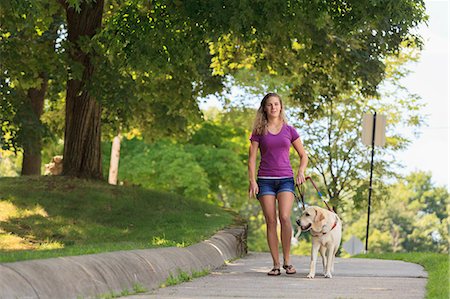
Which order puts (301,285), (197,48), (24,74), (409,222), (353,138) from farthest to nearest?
(409,222)
(353,138)
(24,74)
(197,48)
(301,285)

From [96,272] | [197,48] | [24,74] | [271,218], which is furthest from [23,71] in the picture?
[96,272]

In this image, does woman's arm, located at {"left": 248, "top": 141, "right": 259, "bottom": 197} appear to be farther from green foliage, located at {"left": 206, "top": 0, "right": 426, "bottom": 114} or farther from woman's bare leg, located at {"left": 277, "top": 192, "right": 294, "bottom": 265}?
A: green foliage, located at {"left": 206, "top": 0, "right": 426, "bottom": 114}

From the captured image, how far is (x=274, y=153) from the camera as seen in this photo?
12.8 meters

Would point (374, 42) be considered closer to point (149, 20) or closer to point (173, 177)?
point (149, 20)

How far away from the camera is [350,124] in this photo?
138ft

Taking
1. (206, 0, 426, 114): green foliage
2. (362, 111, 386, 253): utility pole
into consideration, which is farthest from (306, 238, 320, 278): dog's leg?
(362, 111, 386, 253): utility pole

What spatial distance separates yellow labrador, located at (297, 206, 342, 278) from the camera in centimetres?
1253

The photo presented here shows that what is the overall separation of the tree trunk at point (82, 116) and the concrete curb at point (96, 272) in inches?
375

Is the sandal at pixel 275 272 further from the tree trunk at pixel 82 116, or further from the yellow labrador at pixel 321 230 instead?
the tree trunk at pixel 82 116

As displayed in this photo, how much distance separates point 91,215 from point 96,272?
11.5 m

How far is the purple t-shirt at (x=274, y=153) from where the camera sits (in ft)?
42.2

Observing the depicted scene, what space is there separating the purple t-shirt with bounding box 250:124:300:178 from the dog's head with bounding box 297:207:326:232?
666 mm

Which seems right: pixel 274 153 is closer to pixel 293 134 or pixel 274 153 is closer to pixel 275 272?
pixel 293 134

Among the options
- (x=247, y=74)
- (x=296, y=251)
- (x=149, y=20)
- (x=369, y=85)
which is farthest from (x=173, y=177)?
(x=296, y=251)
